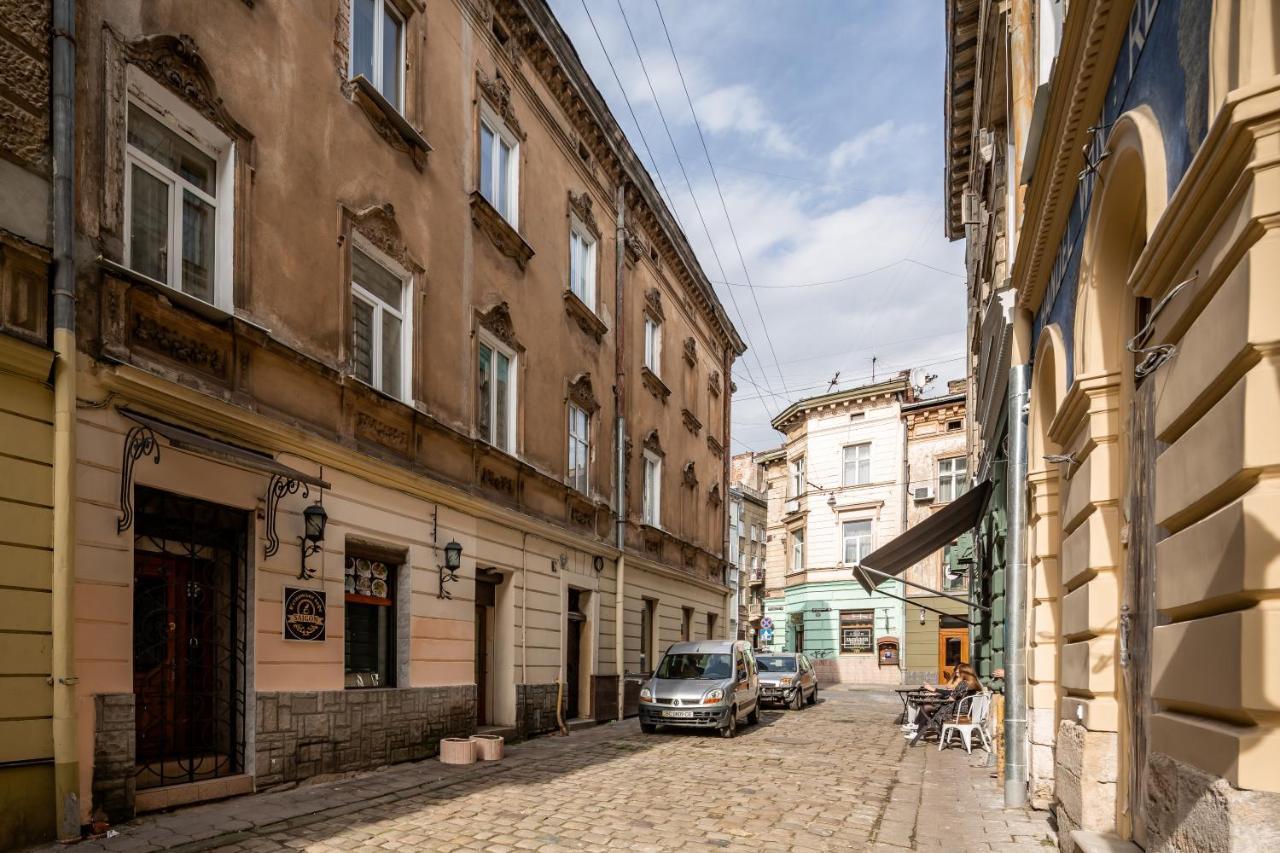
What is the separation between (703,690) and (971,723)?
4.49m

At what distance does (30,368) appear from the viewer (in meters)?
6.81

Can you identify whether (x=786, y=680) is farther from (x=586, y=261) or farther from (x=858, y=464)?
(x=858, y=464)

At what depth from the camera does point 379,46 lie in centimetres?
1185

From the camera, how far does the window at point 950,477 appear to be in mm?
36219

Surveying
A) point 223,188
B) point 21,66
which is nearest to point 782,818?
point 223,188

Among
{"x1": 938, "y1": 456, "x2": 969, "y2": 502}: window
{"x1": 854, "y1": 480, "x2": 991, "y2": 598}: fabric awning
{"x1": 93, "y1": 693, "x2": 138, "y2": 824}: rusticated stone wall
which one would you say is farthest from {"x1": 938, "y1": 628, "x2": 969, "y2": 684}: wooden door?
{"x1": 93, "y1": 693, "x2": 138, "y2": 824}: rusticated stone wall

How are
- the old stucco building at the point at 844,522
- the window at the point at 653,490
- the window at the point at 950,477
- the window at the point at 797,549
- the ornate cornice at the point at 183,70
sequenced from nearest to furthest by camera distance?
the ornate cornice at the point at 183,70 → the window at the point at 653,490 → the window at the point at 950,477 → the old stucco building at the point at 844,522 → the window at the point at 797,549

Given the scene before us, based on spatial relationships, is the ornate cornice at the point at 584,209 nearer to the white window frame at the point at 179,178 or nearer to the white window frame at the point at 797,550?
the white window frame at the point at 179,178

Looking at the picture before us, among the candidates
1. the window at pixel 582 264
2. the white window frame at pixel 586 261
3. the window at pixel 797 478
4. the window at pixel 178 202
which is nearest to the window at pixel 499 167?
the window at pixel 582 264

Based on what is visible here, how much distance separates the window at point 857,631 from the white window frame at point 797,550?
3.38 m

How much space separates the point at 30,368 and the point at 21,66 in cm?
234

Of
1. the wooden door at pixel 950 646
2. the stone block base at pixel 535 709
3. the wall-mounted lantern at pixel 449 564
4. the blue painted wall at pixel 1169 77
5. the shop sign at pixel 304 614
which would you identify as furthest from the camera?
the wooden door at pixel 950 646

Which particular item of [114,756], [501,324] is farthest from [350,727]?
[501,324]

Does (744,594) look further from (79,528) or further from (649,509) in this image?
(79,528)
